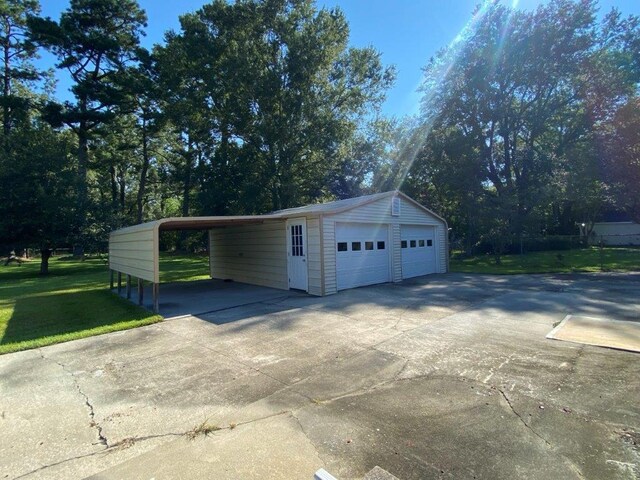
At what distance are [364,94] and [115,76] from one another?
17531 mm

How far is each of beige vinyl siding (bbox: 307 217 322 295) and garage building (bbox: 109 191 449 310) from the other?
0.03 meters

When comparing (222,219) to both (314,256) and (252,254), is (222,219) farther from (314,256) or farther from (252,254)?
(252,254)

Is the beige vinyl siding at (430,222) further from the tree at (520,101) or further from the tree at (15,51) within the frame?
the tree at (15,51)

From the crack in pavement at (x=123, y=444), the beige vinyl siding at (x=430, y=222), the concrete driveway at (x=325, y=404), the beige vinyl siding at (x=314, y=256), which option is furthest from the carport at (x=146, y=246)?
the crack in pavement at (x=123, y=444)

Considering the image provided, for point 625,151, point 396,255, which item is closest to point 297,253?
point 396,255

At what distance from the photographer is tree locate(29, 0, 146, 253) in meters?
22.0

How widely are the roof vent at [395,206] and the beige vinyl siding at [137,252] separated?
25.6ft

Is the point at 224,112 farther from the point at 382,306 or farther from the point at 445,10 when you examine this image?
the point at 382,306

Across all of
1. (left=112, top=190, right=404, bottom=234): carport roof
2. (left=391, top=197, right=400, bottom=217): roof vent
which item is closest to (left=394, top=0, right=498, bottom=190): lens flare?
(left=391, top=197, right=400, bottom=217): roof vent

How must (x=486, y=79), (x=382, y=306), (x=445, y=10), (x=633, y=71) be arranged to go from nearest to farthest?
(x=382, y=306), (x=445, y=10), (x=633, y=71), (x=486, y=79)

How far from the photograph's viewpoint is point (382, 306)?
8.04 m

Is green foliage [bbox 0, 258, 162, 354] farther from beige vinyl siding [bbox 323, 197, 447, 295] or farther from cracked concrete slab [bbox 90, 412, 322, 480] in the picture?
beige vinyl siding [bbox 323, 197, 447, 295]

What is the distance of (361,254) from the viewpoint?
11156 millimetres

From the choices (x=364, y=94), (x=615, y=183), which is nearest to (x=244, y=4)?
(x=364, y=94)
